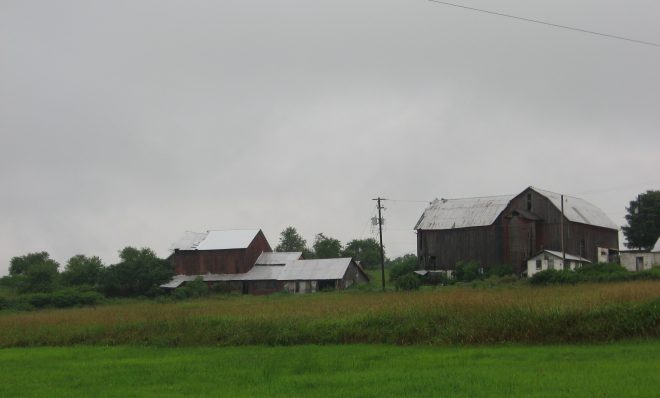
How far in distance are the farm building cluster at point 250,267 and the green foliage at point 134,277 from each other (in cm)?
181

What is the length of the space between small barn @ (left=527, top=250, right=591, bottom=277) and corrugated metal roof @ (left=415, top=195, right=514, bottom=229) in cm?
564

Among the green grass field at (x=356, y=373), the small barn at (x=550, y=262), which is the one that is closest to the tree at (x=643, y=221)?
the small barn at (x=550, y=262)

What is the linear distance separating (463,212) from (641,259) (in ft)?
53.0

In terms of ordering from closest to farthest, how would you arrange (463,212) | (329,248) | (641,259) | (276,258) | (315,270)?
(641,259) < (463,212) < (315,270) < (276,258) < (329,248)

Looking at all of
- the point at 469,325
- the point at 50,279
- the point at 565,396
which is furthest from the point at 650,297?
the point at 50,279

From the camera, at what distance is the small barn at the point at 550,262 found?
192 ft

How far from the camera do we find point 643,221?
230 ft

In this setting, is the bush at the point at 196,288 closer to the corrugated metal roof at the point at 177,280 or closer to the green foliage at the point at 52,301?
the corrugated metal roof at the point at 177,280

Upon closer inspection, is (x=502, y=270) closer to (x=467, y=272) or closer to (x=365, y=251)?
(x=467, y=272)

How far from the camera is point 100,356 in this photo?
71.6ft

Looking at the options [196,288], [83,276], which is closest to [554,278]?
[196,288]

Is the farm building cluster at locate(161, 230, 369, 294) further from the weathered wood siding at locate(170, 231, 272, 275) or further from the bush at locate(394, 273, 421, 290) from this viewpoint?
the bush at locate(394, 273, 421, 290)

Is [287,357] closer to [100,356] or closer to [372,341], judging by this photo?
[372,341]

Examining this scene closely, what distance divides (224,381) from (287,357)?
368 centimetres
